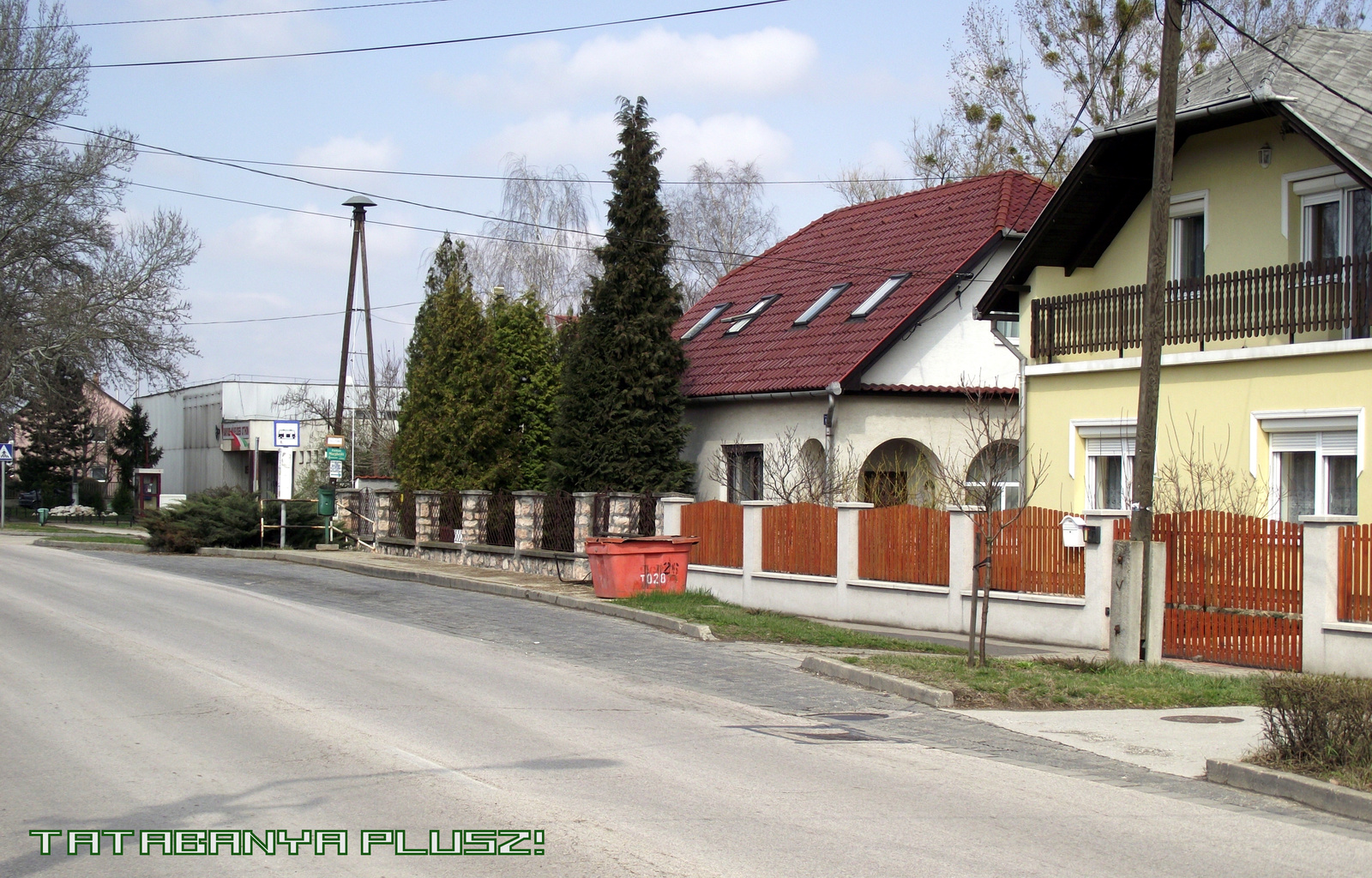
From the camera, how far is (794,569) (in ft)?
64.2

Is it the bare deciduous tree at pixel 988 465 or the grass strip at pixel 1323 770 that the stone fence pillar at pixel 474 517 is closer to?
the bare deciduous tree at pixel 988 465

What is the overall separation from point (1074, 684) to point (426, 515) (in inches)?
728

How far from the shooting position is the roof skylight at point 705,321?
99.0 ft

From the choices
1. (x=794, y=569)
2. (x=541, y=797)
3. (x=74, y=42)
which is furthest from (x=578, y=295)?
(x=541, y=797)

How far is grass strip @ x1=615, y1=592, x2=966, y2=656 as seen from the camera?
1569 centimetres

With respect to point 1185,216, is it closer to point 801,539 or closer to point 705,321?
point 801,539

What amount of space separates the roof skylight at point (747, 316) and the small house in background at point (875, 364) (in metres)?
0.14

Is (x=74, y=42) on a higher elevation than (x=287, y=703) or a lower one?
higher

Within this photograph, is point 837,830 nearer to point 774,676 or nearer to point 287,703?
point 287,703

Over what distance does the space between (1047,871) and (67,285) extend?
143ft

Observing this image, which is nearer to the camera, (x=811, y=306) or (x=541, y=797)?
(x=541, y=797)

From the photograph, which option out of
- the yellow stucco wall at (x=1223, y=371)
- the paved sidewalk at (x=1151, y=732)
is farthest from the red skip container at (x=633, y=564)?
the paved sidewalk at (x=1151, y=732)

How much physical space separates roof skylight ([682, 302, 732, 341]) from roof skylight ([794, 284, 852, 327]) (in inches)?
146

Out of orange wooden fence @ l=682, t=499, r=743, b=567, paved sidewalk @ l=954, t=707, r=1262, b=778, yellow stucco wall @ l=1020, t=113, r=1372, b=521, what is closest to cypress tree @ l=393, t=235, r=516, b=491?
orange wooden fence @ l=682, t=499, r=743, b=567
